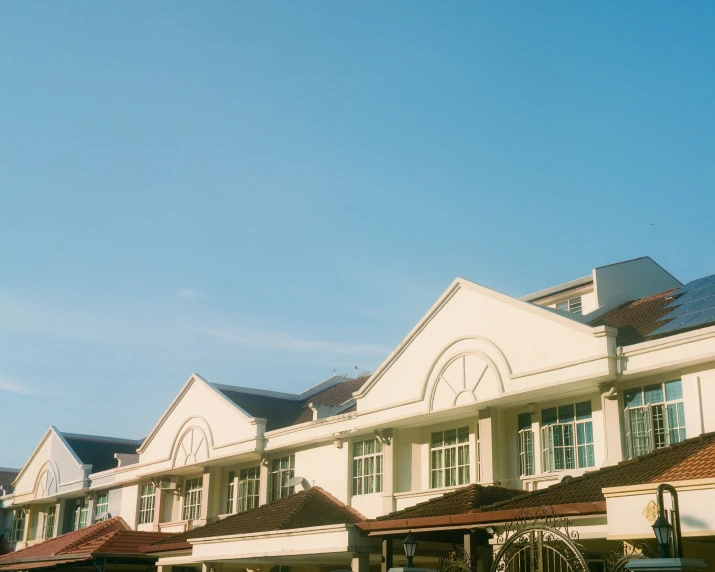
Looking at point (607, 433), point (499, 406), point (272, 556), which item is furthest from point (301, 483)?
point (607, 433)

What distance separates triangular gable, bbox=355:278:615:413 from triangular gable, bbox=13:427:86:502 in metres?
17.6

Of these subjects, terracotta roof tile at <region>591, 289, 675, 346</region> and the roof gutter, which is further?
terracotta roof tile at <region>591, 289, 675, 346</region>

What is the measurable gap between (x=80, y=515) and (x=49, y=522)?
3128 mm

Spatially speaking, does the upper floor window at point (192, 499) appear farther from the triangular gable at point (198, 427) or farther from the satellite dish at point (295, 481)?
the satellite dish at point (295, 481)

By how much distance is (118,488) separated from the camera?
31.1 meters

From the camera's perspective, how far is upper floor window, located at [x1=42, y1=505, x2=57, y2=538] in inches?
1405

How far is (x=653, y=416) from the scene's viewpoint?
1542cm

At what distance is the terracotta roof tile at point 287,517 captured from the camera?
19297 mm

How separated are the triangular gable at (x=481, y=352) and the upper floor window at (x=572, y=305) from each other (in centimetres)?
421

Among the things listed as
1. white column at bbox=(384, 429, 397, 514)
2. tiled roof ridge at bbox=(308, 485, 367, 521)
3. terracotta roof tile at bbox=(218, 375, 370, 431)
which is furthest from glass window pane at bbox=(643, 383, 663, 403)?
terracotta roof tile at bbox=(218, 375, 370, 431)

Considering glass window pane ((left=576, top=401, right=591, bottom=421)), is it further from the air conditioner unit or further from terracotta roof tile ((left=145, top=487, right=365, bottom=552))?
the air conditioner unit

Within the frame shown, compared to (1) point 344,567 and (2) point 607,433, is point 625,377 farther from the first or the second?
(1) point 344,567

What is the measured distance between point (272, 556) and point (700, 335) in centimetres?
946

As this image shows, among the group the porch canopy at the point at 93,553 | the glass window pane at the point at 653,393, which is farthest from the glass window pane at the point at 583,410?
the porch canopy at the point at 93,553
